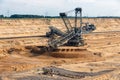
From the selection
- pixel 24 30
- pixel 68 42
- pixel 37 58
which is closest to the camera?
pixel 37 58

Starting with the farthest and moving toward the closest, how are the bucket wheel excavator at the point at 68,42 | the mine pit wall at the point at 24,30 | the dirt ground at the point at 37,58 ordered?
the mine pit wall at the point at 24,30 < the bucket wheel excavator at the point at 68,42 < the dirt ground at the point at 37,58

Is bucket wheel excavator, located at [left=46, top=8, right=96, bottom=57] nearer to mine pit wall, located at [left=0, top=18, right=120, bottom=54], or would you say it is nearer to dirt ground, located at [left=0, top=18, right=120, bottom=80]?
dirt ground, located at [left=0, top=18, right=120, bottom=80]

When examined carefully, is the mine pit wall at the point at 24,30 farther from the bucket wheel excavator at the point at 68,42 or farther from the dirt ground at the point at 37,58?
the bucket wheel excavator at the point at 68,42

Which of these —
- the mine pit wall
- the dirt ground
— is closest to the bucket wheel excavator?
the dirt ground

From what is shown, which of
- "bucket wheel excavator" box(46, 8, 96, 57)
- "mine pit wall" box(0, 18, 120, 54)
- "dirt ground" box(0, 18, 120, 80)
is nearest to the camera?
"dirt ground" box(0, 18, 120, 80)

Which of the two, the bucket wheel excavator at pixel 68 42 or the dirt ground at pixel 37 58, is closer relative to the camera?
the dirt ground at pixel 37 58

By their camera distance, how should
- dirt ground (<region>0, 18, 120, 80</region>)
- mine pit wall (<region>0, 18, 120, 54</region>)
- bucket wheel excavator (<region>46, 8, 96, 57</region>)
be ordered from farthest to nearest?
mine pit wall (<region>0, 18, 120, 54</region>), bucket wheel excavator (<region>46, 8, 96, 57</region>), dirt ground (<region>0, 18, 120, 80</region>)

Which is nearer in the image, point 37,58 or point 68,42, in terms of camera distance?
point 37,58

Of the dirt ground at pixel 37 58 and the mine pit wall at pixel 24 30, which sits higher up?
the mine pit wall at pixel 24 30

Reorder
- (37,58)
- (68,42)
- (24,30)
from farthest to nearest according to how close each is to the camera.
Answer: (24,30) < (68,42) < (37,58)

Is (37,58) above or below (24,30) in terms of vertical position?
below

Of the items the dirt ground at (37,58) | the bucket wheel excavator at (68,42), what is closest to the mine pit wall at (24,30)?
the dirt ground at (37,58)

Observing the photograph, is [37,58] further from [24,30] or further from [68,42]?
[24,30]

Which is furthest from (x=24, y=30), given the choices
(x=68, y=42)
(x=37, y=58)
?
(x=37, y=58)
